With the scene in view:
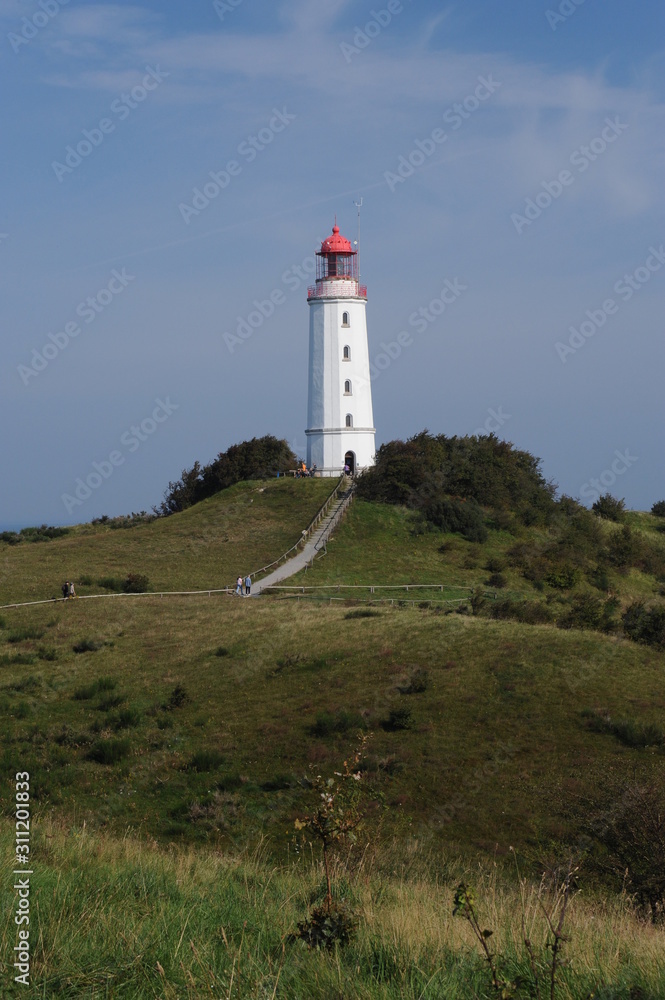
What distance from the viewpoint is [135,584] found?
4488 cm

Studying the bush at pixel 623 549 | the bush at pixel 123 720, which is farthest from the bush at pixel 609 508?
the bush at pixel 123 720

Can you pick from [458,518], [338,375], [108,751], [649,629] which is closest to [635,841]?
[108,751]

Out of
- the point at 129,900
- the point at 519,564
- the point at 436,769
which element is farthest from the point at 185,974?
the point at 519,564

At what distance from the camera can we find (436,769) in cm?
1988

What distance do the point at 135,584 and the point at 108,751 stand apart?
23.9 metres

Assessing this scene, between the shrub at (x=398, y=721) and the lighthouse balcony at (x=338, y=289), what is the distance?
43141mm

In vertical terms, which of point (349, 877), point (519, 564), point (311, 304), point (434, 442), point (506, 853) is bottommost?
point (506, 853)

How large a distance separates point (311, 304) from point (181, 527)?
17.1m

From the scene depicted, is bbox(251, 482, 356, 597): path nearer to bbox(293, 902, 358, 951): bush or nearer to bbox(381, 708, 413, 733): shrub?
bbox(381, 708, 413, 733): shrub

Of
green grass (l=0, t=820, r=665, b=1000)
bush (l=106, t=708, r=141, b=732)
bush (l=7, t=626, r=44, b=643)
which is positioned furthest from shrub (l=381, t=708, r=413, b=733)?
bush (l=7, t=626, r=44, b=643)

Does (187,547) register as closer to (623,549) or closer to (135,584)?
(135,584)

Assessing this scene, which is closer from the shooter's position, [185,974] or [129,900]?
[185,974]

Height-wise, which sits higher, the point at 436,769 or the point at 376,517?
the point at 376,517

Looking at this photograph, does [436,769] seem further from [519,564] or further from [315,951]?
[519,564]
